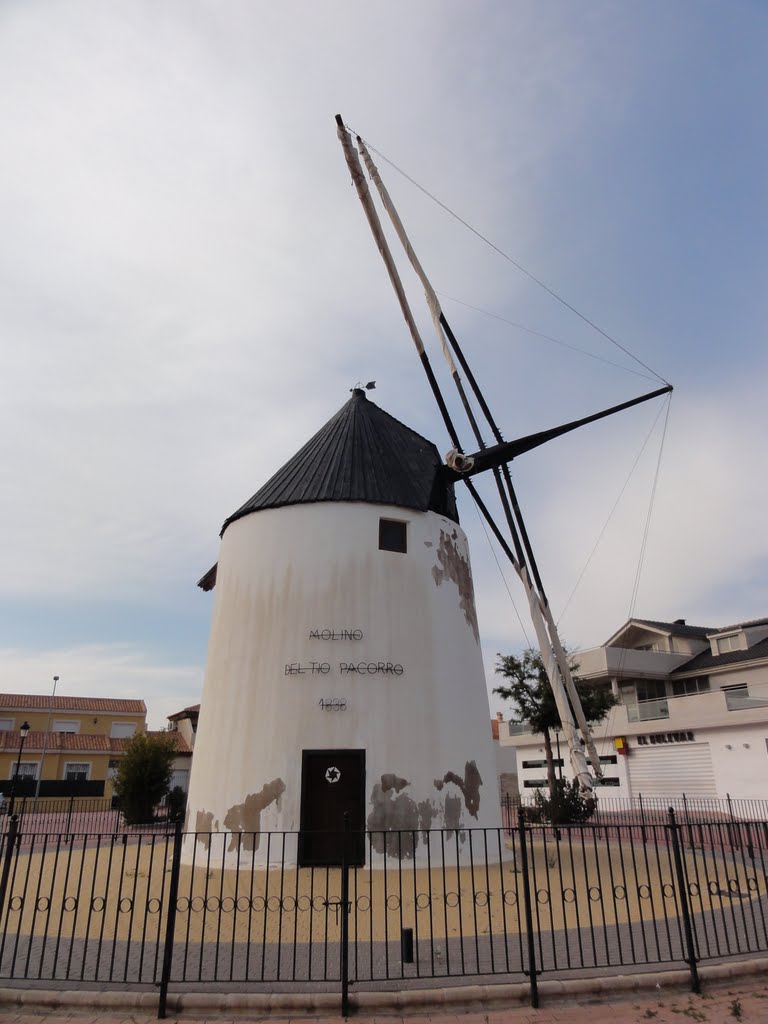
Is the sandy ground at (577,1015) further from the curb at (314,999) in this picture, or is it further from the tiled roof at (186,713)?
the tiled roof at (186,713)

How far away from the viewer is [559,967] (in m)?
7.13

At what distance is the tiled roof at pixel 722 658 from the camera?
108 ft

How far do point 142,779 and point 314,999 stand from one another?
21.0 m

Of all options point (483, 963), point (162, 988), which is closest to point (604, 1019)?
point (483, 963)

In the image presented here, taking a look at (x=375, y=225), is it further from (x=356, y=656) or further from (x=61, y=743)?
(x=61, y=743)

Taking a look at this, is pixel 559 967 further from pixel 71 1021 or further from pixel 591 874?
pixel 591 874

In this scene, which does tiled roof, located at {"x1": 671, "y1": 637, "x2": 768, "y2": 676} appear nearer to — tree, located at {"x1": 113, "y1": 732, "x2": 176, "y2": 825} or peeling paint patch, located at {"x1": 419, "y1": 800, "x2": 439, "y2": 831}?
peeling paint patch, located at {"x1": 419, "y1": 800, "x2": 439, "y2": 831}

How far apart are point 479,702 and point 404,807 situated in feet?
11.5

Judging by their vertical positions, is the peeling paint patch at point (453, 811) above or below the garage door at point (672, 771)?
below

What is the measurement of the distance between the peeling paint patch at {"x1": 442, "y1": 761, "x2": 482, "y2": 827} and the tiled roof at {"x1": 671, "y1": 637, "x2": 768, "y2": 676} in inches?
942

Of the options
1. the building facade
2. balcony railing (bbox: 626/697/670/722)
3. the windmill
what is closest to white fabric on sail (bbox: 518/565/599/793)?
the windmill

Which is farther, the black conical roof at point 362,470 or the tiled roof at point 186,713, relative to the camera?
the tiled roof at point 186,713

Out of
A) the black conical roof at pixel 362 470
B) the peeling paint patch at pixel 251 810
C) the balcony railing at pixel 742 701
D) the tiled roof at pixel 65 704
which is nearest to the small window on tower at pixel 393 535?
the black conical roof at pixel 362 470

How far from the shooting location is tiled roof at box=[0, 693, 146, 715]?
54438mm
